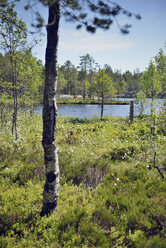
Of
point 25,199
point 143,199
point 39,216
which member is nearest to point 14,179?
point 25,199

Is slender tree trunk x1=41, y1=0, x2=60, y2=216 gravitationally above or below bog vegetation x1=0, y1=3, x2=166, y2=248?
above

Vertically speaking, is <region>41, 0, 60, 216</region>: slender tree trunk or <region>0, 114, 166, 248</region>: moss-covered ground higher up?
<region>41, 0, 60, 216</region>: slender tree trunk

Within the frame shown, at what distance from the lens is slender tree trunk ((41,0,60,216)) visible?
326 cm

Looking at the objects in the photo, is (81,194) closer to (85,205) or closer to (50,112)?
(85,205)

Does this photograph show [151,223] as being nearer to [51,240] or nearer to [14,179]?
[51,240]

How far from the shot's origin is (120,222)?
370cm

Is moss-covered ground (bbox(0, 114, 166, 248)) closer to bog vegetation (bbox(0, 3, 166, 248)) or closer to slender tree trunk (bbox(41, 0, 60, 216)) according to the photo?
bog vegetation (bbox(0, 3, 166, 248))

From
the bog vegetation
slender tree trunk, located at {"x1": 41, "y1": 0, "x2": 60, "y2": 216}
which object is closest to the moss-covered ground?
the bog vegetation

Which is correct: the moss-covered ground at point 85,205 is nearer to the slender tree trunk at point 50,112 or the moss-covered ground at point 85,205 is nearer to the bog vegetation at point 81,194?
the bog vegetation at point 81,194

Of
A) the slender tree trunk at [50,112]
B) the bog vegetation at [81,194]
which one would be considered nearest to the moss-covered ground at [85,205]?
the bog vegetation at [81,194]

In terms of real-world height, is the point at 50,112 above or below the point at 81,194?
above

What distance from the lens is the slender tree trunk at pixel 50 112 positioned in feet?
10.7

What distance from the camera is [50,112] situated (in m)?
3.42

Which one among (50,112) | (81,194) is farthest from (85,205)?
(50,112)
